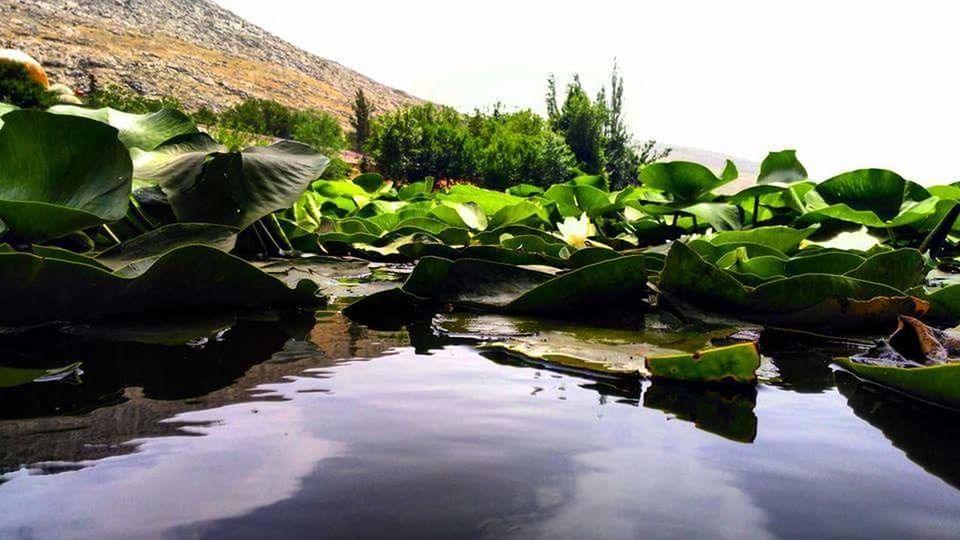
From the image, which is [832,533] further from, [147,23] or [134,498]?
[147,23]

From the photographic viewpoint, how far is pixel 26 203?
2.71 feet

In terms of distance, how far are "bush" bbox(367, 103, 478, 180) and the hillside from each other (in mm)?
19933

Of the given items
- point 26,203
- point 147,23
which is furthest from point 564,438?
point 147,23

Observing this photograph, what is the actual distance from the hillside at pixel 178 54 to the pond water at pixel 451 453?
106 ft

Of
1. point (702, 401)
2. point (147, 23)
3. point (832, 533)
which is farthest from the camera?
point (147, 23)

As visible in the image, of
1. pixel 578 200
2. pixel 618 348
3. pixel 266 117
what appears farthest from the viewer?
pixel 266 117

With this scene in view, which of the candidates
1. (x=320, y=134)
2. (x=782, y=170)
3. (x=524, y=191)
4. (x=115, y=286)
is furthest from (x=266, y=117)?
(x=115, y=286)

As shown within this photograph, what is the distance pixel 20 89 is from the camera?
41.7 feet

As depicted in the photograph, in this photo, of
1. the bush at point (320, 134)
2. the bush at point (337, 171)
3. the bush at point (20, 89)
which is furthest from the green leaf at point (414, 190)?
the bush at point (320, 134)

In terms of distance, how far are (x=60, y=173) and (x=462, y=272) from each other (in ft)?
1.87

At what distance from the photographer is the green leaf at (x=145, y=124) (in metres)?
1.34

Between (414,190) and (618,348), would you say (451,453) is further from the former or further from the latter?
(414,190)

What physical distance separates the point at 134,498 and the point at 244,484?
0.19 feet

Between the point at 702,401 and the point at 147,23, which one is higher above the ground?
the point at 147,23
